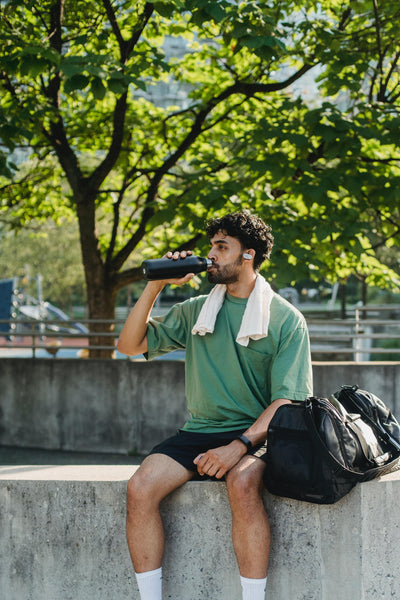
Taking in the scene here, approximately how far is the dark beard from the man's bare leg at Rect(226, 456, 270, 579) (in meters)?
0.91

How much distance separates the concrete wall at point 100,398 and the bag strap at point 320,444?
20.0ft

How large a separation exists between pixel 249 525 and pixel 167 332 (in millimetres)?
1041

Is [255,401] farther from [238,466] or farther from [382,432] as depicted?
[382,432]

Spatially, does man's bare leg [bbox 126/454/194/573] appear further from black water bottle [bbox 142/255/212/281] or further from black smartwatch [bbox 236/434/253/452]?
black water bottle [bbox 142/255/212/281]

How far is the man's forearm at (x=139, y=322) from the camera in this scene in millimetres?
3225

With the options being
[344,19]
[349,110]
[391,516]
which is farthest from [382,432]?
[344,19]

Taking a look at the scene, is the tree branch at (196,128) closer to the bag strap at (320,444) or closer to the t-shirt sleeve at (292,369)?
the t-shirt sleeve at (292,369)

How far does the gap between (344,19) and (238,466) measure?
275 inches

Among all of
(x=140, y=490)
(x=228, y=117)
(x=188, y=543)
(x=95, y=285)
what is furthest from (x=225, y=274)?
(x=95, y=285)

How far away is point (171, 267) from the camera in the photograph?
3146 mm

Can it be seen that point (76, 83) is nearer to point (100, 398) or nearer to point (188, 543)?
point (188, 543)

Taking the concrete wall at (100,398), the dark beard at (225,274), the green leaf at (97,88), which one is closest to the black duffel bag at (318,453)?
the dark beard at (225,274)

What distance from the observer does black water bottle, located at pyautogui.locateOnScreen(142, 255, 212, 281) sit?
314cm

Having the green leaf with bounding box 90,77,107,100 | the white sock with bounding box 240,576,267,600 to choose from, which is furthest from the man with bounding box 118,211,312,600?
the green leaf with bounding box 90,77,107,100
